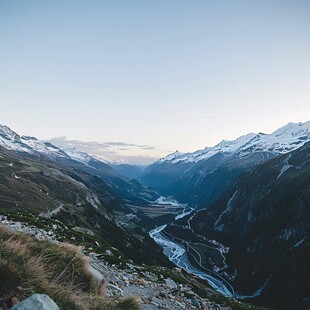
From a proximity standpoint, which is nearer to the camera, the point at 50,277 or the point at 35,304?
the point at 35,304

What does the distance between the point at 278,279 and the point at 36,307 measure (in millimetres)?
168233

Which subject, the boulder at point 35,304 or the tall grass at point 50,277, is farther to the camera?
the tall grass at point 50,277

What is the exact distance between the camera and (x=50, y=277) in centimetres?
1046

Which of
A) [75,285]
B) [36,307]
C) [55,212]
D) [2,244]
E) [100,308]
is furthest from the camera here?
[55,212]

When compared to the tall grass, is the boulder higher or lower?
higher

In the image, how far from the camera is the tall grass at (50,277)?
8617 millimetres

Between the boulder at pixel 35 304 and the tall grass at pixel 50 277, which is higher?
the boulder at pixel 35 304

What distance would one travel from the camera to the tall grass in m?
8.62

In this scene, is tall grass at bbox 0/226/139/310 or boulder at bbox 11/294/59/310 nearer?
boulder at bbox 11/294/59/310

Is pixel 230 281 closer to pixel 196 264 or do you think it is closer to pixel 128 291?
pixel 196 264

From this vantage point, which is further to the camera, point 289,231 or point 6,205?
point 289,231

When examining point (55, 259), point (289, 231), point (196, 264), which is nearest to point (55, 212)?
point (196, 264)

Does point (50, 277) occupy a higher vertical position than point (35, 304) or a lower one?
lower

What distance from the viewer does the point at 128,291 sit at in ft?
56.2
